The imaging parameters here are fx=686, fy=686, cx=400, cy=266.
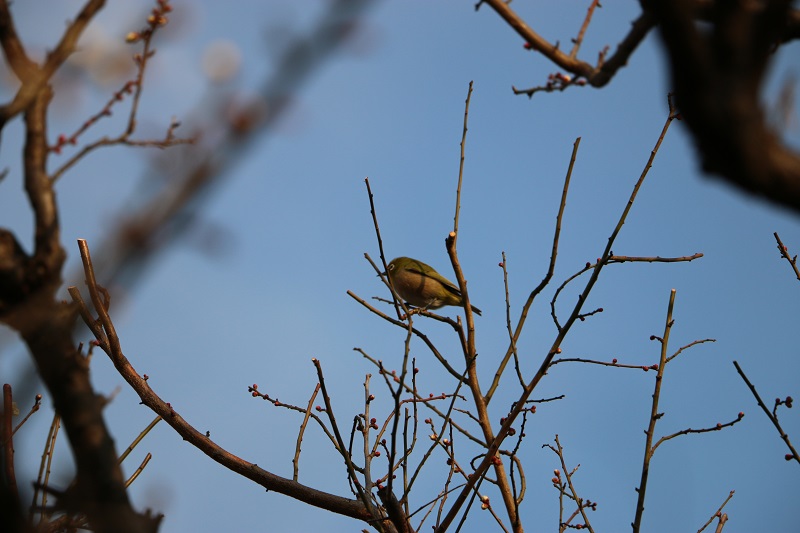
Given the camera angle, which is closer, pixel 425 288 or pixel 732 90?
pixel 732 90

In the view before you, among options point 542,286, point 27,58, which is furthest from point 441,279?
point 27,58

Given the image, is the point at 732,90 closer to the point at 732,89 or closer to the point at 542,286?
the point at 732,89

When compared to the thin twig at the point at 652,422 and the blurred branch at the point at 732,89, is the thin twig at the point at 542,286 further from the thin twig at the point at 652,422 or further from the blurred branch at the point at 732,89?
the blurred branch at the point at 732,89

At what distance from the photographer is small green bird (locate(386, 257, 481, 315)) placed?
9031 mm

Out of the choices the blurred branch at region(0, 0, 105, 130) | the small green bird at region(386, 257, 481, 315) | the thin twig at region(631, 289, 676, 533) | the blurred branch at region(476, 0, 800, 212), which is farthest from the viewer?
the small green bird at region(386, 257, 481, 315)

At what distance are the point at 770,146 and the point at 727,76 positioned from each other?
6.7 inches

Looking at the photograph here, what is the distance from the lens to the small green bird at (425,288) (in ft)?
29.6

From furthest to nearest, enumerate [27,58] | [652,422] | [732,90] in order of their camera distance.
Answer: [652,422] → [27,58] → [732,90]

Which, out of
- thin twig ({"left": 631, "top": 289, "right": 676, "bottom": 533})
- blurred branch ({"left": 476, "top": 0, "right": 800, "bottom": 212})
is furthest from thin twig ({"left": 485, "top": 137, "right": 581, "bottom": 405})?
blurred branch ({"left": 476, "top": 0, "right": 800, "bottom": 212})

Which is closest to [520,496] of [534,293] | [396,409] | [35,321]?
[534,293]

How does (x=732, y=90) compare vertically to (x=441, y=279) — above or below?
below

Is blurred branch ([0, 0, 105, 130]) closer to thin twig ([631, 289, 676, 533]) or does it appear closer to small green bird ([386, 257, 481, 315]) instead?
thin twig ([631, 289, 676, 533])

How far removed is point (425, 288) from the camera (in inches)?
356

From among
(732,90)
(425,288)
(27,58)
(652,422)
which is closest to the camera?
(732,90)
